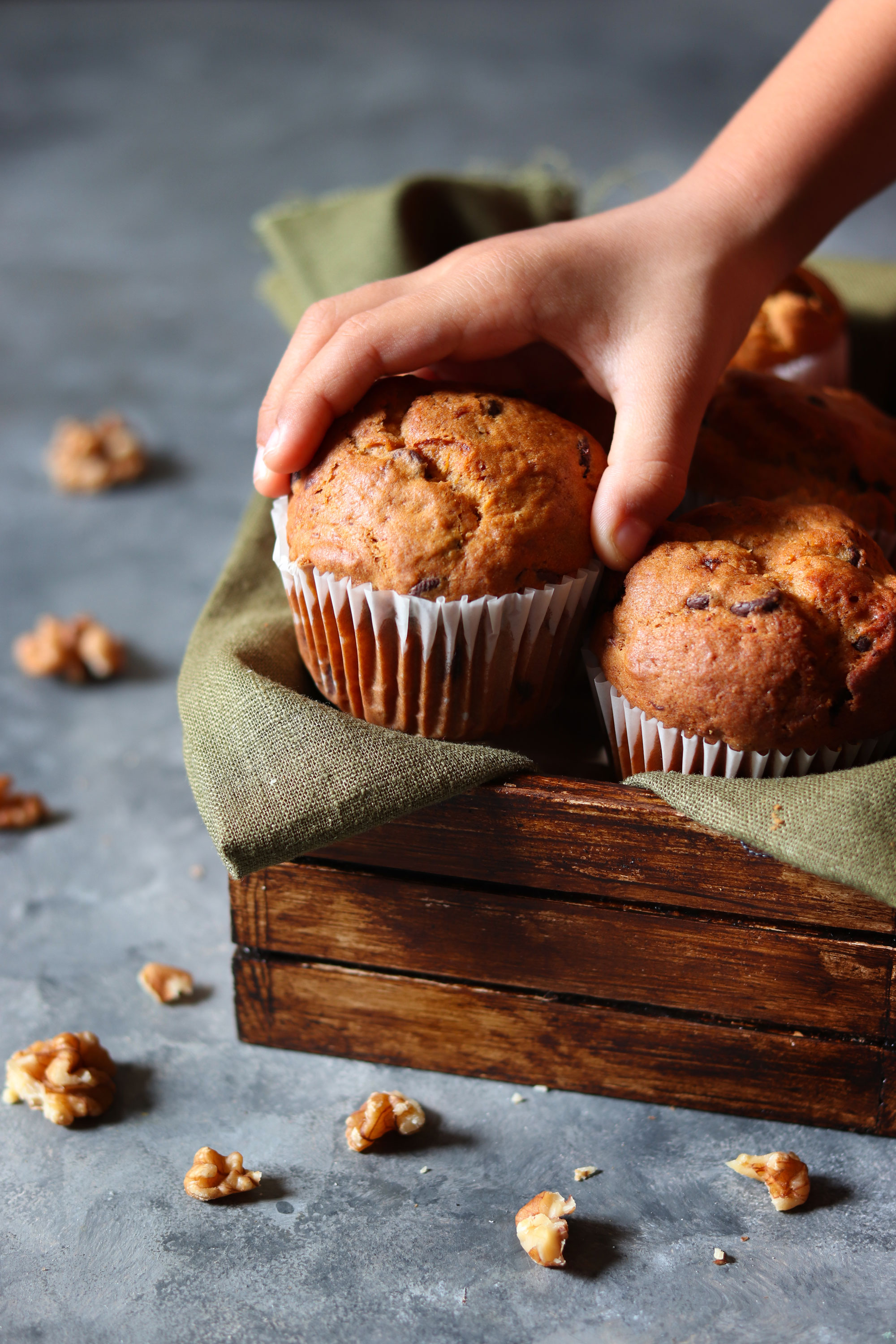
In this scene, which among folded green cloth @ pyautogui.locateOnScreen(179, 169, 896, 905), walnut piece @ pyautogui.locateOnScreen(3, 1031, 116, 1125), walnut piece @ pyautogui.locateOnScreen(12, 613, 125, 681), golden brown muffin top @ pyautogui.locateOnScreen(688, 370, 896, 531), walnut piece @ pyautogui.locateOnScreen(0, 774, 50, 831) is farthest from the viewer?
walnut piece @ pyautogui.locateOnScreen(12, 613, 125, 681)

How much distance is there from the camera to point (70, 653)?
8.29 feet

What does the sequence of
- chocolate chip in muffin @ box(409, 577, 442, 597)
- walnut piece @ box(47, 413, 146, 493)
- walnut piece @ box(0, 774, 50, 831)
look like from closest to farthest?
chocolate chip in muffin @ box(409, 577, 442, 597), walnut piece @ box(0, 774, 50, 831), walnut piece @ box(47, 413, 146, 493)

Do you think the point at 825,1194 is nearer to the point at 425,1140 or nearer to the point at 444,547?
the point at 425,1140

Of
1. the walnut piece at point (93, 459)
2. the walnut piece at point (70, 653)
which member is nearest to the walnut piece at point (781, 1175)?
the walnut piece at point (70, 653)

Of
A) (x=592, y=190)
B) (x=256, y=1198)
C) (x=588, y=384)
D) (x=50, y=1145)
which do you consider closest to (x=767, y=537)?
(x=588, y=384)

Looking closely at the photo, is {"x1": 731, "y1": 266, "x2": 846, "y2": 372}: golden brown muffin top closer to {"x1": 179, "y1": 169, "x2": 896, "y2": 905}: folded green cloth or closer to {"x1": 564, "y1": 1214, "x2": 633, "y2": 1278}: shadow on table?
{"x1": 179, "y1": 169, "x2": 896, "y2": 905}: folded green cloth

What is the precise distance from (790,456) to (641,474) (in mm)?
353

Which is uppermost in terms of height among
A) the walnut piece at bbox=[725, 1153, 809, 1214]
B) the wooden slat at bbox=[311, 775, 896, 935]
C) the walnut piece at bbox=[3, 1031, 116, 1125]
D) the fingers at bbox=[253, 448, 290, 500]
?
the fingers at bbox=[253, 448, 290, 500]

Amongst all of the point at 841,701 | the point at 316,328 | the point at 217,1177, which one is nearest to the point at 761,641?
the point at 841,701

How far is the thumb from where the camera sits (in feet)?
4.88

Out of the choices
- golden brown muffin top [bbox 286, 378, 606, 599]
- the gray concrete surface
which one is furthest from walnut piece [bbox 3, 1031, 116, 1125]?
golden brown muffin top [bbox 286, 378, 606, 599]

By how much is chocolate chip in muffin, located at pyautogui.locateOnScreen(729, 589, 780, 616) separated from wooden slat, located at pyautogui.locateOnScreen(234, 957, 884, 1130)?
1.71ft

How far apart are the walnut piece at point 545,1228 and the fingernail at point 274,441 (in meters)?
0.95

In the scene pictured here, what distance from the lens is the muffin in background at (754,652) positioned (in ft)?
4.64
